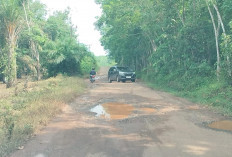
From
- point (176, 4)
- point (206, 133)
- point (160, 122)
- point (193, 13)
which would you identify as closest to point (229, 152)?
point (206, 133)

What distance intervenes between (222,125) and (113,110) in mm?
4059

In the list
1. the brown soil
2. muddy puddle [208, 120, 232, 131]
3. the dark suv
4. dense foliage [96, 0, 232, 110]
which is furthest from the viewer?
the dark suv

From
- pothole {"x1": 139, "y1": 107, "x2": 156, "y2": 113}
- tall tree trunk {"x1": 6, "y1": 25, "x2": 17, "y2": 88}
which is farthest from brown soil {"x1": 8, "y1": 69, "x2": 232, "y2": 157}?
tall tree trunk {"x1": 6, "y1": 25, "x2": 17, "y2": 88}

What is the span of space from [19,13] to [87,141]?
16570 millimetres

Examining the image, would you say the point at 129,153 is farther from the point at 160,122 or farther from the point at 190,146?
the point at 160,122

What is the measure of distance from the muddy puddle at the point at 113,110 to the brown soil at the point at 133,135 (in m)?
0.02

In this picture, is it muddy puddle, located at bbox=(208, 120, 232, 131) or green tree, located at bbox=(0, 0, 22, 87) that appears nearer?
muddy puddle, located at bbox=(208, 120, 232, 131)

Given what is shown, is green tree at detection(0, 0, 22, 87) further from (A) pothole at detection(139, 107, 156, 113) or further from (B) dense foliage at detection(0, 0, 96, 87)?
(A) pothole at detection(139, 107, 156, 113)

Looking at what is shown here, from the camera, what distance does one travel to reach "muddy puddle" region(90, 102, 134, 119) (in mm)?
8528

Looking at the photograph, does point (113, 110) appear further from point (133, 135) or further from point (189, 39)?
point (189, 39)

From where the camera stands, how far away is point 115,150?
5031 millimetres

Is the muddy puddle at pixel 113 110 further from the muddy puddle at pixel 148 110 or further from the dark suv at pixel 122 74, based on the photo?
the dark suv at pixel 122 74

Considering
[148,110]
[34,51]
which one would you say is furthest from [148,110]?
[34,51]

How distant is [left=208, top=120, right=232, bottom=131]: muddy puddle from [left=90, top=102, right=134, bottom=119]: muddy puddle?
2794mm
